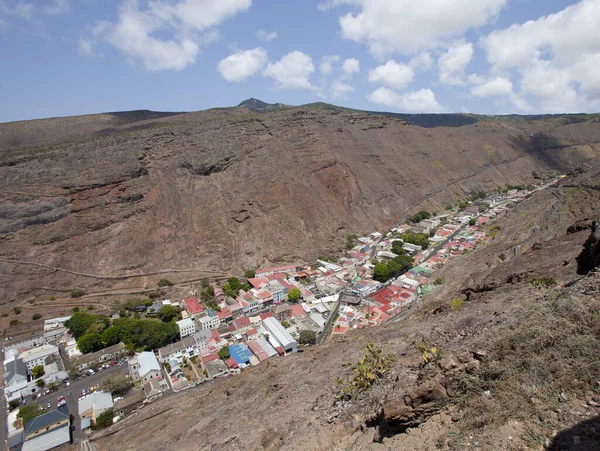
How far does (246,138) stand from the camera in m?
56.0

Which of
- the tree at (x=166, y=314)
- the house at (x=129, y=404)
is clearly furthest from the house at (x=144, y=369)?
the tree at (x=166, y=314)

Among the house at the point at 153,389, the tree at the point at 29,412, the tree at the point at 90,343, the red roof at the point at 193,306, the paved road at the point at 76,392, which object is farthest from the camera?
the red roof at the point at 193,306

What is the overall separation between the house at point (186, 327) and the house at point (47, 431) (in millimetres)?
9991

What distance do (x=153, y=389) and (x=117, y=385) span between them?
281cm

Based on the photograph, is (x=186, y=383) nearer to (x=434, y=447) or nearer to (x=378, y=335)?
(x=378, y=335)

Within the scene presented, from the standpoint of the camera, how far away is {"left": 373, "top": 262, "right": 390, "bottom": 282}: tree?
3584 centimetres

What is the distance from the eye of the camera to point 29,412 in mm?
21344

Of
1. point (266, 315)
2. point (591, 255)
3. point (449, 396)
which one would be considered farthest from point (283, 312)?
point (449, 396)

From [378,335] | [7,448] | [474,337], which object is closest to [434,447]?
[474,337]

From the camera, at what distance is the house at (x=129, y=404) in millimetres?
21266

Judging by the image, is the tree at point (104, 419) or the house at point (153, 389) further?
the house at point (153, 389)

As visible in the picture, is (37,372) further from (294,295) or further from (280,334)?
(294,295)

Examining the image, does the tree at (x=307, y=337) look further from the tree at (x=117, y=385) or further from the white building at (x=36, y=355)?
the white building at (x=36, y=355)

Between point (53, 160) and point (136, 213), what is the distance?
15.1 meters
